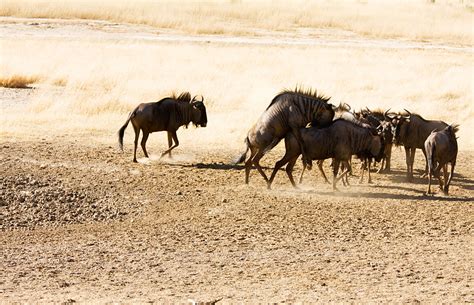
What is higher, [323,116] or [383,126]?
[323,116]

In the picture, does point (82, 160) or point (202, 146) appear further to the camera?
point (202, 146)

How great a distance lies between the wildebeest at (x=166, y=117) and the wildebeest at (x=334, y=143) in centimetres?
365

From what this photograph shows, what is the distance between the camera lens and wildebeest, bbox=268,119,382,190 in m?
17.8

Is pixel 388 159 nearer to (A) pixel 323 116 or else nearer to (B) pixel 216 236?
(A) pixel 323 116

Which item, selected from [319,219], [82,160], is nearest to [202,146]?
[82,160]

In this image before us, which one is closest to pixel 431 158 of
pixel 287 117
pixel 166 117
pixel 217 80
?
pixel 287 117

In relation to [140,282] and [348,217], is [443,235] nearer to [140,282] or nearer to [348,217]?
[348,217]

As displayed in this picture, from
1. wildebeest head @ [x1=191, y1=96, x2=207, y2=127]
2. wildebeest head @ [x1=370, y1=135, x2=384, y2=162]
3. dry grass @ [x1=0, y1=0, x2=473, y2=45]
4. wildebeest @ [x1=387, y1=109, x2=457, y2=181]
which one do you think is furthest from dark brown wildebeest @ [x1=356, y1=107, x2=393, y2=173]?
dry grass @ [x1=0, y1=0, x2=473, y2=45]

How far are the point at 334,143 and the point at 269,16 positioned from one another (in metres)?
34.5

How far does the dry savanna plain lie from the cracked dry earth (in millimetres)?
40

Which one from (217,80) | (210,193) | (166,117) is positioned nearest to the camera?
(210,193)

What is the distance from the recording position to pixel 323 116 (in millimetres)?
18359

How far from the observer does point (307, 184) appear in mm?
18875

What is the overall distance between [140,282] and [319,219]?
4.12 m
